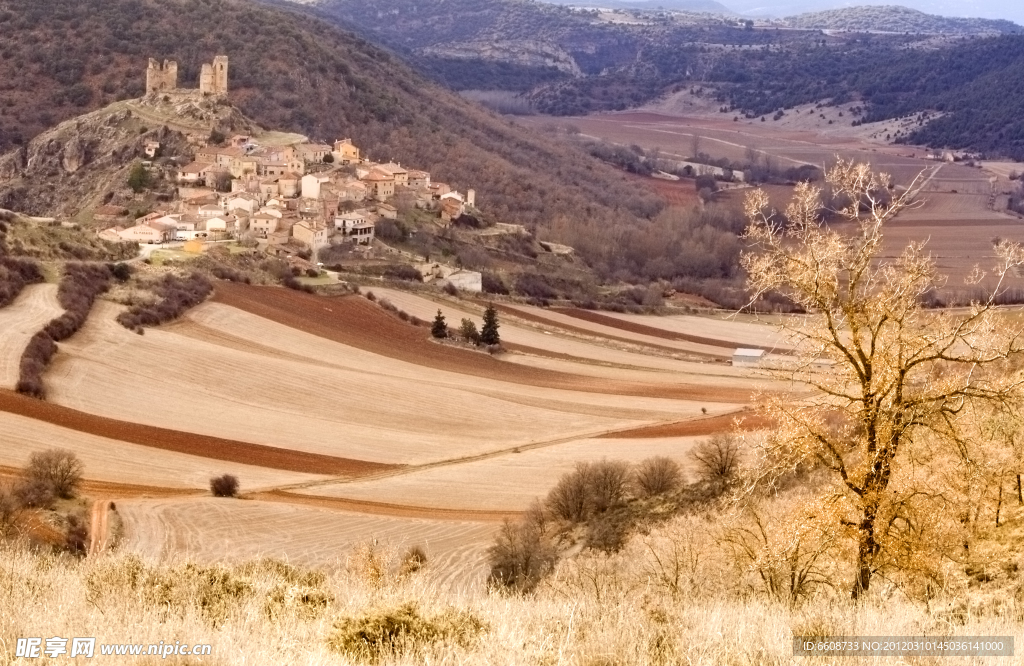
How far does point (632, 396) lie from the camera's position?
103 feet

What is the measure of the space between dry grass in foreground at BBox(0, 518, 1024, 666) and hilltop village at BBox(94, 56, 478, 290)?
114ft

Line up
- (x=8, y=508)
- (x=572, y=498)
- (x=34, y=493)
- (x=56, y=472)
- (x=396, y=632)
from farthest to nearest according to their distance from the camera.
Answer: (x=572, y=498) → (x=56, y=472) → (x=34, y=493) → (x=8, y=508) → (x=396, y=632)

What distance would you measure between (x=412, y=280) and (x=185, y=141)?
18.9m

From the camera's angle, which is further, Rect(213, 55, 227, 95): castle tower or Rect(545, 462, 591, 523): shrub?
Rect(213, 55, 227, 95): castle tower

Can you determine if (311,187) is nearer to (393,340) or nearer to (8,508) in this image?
(393,340)

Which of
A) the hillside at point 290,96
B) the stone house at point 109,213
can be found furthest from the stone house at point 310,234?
the hillside at point 290,96

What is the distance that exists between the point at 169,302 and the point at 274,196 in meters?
18.4

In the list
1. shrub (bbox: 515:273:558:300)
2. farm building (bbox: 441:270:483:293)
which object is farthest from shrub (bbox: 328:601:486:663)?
shrub (bbox: 515:273:558:300)

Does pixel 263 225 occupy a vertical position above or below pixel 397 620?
below

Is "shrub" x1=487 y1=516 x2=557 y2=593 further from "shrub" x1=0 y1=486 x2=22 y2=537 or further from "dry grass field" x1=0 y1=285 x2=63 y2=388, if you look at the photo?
"dry grass field" x1=0 y1=285 x2=63 y2=388

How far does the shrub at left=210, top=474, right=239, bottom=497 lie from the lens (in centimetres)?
2059

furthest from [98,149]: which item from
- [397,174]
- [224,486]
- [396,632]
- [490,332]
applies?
[396,632]

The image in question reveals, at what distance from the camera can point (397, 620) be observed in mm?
6430

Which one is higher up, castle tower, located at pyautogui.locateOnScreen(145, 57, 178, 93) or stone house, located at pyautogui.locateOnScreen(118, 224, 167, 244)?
castle tower, located at pyautogui.locateOnScreen(145, 57, 178, 93)
